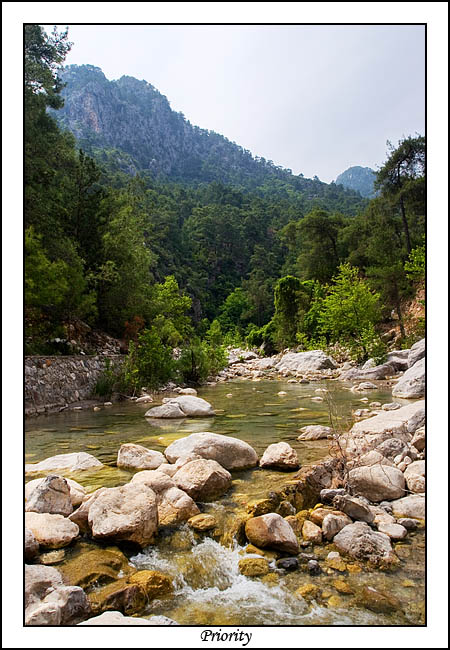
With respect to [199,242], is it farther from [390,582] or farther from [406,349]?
[390,582]

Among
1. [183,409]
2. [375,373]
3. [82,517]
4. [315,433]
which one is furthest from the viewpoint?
[375,373]

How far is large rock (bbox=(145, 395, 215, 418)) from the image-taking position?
8914 millimetres

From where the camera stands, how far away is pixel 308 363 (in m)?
23.4

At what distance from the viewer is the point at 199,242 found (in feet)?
222

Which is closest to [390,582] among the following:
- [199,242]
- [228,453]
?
[228,453]

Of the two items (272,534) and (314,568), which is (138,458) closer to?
(272,534)

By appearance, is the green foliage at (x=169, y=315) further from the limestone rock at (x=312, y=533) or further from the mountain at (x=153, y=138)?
the mountain at (x=153, y=138)

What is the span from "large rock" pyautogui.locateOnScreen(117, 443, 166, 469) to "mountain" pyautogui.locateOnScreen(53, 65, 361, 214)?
100.0 meters

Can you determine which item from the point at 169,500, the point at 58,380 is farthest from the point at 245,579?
the point at 58,380

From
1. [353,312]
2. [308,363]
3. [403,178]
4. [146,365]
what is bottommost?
[308,363]

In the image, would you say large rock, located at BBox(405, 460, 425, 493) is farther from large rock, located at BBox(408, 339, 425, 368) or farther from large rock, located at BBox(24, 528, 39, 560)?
large rock, located at BBox(408, 339, 425, 368)

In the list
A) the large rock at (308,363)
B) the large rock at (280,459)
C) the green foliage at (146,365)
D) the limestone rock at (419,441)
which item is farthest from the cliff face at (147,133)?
the limestone rock at (419,441)

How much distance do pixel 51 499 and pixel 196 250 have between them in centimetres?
6259

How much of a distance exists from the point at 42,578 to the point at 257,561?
1410mm
